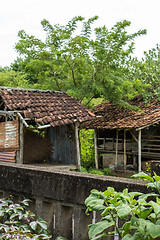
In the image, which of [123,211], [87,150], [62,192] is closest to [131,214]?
[123,211]

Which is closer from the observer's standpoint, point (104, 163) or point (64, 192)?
point (64, 192)

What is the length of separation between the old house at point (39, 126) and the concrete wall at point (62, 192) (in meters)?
6.94

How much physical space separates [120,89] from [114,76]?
2.58 ft

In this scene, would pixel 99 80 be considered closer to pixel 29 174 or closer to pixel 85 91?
pixel 85 91

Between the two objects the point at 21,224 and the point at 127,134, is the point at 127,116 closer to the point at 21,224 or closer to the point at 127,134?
the point at 127,134

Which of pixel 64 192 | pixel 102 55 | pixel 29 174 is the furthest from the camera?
pixel 102 55

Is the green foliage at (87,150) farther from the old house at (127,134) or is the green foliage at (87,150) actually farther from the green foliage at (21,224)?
the green foliage at (21,224)

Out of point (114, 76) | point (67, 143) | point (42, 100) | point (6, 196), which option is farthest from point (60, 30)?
point (6, 196)

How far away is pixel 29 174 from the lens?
2.70 metres

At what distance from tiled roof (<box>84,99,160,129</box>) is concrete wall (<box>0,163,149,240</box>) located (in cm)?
1104

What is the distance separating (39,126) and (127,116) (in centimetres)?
685

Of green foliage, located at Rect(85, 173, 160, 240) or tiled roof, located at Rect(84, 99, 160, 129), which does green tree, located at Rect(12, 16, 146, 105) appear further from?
green foliage, located at Rect(85, 173, 160, 240)

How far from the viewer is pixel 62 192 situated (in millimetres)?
2412

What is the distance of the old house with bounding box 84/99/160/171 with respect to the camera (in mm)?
14297
